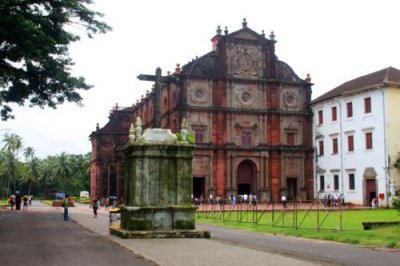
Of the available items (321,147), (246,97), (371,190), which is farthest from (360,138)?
(246,97)

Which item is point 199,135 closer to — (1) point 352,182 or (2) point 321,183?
(2) point 321,183

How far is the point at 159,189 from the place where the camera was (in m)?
16.7

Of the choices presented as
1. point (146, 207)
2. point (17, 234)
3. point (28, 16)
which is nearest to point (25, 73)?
point (28, 16)

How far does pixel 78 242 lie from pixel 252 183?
3867 cm

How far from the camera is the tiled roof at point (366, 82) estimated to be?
44.3 meters

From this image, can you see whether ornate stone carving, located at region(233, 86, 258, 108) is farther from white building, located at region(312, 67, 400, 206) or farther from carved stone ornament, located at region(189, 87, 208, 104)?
white building, located at region(312, 67, 400, 206)

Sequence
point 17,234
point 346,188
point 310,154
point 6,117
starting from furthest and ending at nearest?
point 310,154
point 346,188
point 6,117
point 17,234

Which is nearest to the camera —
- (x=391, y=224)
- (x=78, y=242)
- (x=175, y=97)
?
(x=78, y=242)

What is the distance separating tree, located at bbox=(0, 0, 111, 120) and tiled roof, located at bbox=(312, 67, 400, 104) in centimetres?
2620

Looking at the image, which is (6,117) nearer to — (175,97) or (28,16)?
(28,16)

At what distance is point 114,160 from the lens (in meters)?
66.0

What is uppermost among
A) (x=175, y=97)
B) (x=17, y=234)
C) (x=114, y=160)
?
(x=175, y=97)

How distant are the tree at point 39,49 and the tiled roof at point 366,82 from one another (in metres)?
26.2

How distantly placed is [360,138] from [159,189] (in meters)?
32.9
